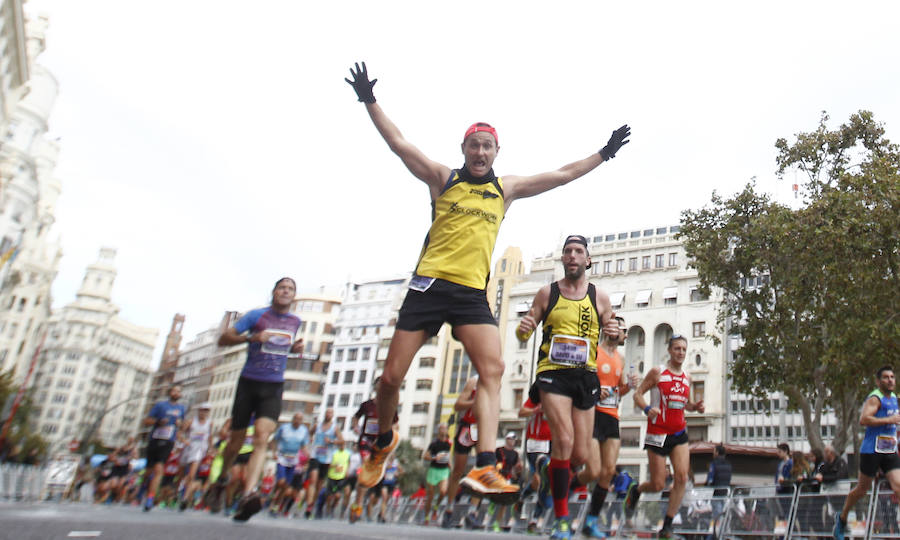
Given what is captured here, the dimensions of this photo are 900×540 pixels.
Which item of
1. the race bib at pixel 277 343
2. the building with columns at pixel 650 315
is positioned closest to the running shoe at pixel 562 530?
the race bib at pixel 277 343

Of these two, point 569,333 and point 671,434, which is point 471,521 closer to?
point 671,434

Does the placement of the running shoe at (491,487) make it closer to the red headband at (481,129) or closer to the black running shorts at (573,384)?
the black running shorts at (573,384)

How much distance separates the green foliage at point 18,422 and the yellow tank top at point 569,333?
32.2 meters

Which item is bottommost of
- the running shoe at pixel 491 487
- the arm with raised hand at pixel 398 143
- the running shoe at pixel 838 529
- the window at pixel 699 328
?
the running shoe at pixel 491 487

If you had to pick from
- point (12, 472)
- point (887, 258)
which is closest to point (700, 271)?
point (887, 258)

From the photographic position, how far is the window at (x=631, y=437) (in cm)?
5650

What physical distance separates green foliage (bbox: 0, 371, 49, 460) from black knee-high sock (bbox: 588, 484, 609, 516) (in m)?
31.4

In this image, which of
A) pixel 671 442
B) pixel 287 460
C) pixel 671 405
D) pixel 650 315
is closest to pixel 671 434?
pixel 671 442

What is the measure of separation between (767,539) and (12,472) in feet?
48.3

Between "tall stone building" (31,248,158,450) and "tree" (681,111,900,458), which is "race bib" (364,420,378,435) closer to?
"tree" (681,111,900,458)

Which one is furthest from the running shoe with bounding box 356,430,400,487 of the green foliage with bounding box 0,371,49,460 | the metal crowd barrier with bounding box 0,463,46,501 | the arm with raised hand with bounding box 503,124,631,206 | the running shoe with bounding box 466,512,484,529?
the green foliage with bounding box 0,371,49,460

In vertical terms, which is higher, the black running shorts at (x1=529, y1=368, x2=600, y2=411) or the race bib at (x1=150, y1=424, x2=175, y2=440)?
the black running shorts at (x1=529, y1=368, x2=600, y2=411)

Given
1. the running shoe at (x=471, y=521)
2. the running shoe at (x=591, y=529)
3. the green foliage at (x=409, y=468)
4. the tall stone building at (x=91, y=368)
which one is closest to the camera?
the running shoe at (x=591, y=529)

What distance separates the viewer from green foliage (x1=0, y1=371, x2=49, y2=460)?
4003 centimetres
